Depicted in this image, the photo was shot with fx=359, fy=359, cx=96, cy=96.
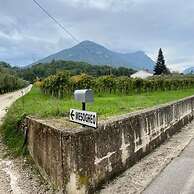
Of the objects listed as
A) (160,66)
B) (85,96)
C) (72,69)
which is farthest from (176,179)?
(160,66)

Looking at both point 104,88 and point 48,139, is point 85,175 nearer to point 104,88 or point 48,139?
point 48,139

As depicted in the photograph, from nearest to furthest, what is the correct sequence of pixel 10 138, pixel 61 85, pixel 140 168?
pixel 140 168 < pixel 10 138 < pixel 61 85

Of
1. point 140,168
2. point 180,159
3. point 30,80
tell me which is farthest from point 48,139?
point 30,80

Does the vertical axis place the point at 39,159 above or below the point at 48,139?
below

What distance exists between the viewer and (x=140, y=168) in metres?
8.31

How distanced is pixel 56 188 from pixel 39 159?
197 cm

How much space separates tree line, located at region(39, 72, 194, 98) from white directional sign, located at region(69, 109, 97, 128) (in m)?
28.4

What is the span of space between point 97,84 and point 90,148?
38.1 meters

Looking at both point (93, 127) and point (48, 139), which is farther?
point (48, 139)

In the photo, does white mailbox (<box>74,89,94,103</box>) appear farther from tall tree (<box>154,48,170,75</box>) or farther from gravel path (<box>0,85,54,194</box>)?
tall tree (<box>154,48,170,75</box>)

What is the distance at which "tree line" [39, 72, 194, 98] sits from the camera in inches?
1610

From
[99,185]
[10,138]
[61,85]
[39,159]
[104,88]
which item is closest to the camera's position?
[99,185]

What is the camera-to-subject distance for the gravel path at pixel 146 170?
22.6 ft

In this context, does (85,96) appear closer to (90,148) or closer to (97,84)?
(90,148)
